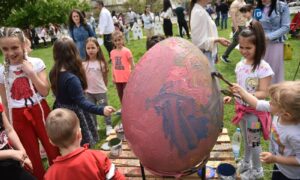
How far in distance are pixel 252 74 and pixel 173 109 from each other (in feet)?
4.42

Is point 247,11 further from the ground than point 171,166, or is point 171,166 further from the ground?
point 247,11

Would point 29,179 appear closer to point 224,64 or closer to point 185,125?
point 185,125

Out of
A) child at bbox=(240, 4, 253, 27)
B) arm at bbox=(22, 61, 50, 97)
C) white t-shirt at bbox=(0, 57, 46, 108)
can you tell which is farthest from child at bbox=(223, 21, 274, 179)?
child at bbox=(240, 4, 253, 27)

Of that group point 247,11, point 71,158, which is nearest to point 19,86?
point 71,158

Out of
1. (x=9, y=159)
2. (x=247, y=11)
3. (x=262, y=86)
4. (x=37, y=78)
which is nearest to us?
(x=9, y=159)

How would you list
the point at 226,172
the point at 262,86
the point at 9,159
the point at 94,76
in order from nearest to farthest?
the point at 9,159, the point at 226,172, the point at 262,86, the point at 94,76

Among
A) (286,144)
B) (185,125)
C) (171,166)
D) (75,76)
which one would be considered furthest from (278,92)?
(75,76)

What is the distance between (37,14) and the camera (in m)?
22.8

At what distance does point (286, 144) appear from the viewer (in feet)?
6.90

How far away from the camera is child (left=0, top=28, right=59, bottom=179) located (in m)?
2.89

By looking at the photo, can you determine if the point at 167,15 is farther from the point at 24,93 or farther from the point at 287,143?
the point at 287,143

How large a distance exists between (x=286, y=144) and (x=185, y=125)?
0.78m

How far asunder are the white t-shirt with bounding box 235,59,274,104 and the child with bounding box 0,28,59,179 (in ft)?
6.35

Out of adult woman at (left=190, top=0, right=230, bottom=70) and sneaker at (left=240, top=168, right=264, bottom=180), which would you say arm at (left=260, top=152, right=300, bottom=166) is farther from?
adult woman at (left=190, top=0, right=230, bottom=70)
